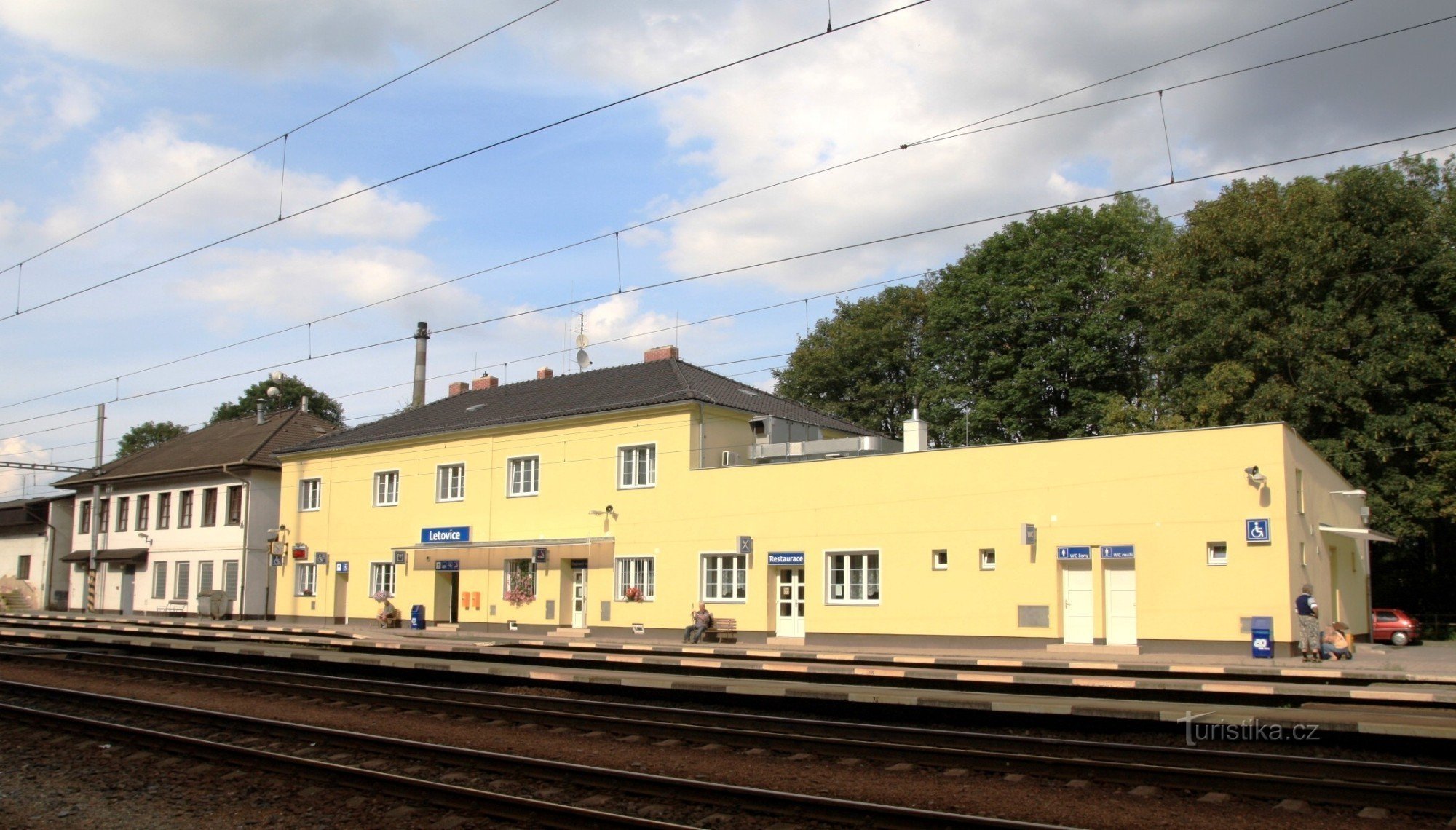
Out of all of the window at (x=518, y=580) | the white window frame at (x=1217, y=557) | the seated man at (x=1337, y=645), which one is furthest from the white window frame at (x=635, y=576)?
the seated man at (x=1337, y=645)

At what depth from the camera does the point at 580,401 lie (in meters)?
34.6

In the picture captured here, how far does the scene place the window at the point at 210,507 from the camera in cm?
4509

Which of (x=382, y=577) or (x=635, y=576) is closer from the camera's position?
(x=635, y=576)

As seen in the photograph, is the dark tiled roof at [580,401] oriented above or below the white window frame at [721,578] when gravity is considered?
above

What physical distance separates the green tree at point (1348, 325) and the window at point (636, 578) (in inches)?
796

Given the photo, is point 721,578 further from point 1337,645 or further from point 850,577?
point 1337,645

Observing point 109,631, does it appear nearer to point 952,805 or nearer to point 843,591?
point 843,591

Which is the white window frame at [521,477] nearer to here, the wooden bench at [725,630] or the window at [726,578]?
the window at [726,578]

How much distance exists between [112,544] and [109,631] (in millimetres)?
19656

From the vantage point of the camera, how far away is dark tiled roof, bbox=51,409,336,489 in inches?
1784

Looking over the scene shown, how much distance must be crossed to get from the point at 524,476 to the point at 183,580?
20551 mm

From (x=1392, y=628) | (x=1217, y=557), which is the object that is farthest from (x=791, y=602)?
(x=1392, y=628)

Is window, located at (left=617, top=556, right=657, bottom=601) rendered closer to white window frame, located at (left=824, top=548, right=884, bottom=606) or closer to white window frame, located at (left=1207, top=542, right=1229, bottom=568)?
white window frame, located at (left=824, top=548, right=884, bottom=606)

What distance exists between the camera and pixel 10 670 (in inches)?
857
